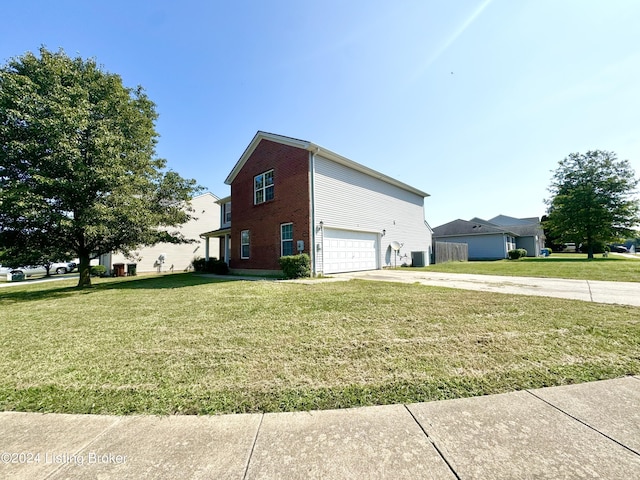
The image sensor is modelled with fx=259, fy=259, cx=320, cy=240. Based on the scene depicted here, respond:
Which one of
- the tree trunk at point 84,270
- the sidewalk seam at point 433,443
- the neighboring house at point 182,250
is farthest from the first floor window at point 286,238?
the sidewalk seam at point 433,443

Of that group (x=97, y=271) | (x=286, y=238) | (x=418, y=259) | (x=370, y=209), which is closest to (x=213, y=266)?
(x=286, y=238)

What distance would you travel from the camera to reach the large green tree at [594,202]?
931 inches

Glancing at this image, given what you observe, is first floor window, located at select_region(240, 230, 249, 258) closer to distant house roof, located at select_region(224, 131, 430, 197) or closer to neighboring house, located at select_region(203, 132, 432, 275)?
neighboring house, located at select_region(203, 132, 432, 275)

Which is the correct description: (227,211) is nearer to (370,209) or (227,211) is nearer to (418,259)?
(370,209)

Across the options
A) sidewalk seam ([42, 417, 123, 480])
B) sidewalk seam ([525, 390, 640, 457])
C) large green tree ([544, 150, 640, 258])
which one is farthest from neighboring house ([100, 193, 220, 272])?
large green tree ([544, 150, 640, 258])

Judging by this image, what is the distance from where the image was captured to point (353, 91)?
11070 millimetres

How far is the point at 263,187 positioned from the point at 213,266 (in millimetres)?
6071

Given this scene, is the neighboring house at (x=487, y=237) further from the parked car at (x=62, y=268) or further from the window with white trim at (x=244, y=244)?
the parked car at (x=62, y=268)

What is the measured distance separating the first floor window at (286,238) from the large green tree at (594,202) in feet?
91.5

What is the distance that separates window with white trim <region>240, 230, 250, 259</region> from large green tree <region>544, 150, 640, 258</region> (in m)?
29.7

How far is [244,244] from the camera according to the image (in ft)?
51.4

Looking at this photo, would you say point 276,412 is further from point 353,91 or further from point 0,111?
point 0,111

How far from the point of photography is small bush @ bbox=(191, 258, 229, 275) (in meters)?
15.5

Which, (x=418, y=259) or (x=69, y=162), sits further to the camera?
(x=418, y=259)
